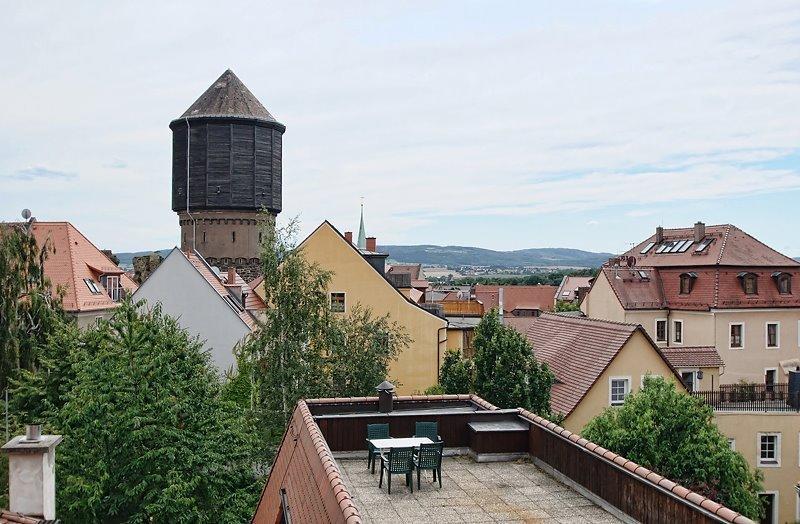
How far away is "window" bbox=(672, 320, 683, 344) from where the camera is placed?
46.4 metres

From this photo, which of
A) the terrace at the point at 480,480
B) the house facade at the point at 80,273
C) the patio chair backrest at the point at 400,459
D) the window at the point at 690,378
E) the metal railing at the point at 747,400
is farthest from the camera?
the house facade at the point at 80,273

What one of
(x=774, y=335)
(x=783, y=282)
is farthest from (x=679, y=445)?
(x=783, y=282)

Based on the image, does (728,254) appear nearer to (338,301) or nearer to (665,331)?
(665,331)

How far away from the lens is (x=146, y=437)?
61.5 feet

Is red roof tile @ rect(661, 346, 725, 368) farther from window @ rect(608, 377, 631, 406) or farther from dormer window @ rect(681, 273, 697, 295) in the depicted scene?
dormer window @ rect(681, 273, 697, 295)

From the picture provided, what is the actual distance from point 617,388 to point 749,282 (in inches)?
795

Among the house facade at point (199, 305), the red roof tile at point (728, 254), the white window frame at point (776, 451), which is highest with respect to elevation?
the red roof tile at point (728, 254)

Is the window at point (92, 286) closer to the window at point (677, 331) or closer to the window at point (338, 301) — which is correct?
the window at point (338, 301)

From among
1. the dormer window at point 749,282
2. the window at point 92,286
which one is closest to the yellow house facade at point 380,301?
the window at point 92,286

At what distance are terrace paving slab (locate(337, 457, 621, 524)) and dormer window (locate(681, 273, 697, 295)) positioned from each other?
117 feet

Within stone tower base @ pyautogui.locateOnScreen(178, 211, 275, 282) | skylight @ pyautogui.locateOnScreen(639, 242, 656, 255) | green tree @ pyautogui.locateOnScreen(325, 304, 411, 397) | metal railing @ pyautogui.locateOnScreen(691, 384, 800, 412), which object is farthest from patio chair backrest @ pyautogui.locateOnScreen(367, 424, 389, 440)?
skylight @ pyautogui.locateOnScreen(639, 242, 656, 255)

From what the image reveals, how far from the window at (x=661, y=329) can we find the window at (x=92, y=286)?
30.2 metres

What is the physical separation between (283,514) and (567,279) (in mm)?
99849

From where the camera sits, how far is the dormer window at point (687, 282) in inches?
1821
